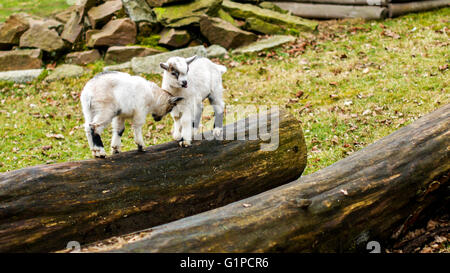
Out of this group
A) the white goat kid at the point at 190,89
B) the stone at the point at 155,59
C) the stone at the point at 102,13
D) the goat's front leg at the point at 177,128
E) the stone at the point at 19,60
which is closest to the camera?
the white goat kid at the point at 190,89

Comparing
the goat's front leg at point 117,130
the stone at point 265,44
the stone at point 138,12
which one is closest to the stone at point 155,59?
the stone at point 265,44

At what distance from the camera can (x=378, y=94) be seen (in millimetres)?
10227

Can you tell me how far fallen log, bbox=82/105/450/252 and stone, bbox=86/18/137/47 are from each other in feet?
34.3

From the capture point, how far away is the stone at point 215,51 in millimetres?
13931

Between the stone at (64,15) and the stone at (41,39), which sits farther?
the stone at (64,15)

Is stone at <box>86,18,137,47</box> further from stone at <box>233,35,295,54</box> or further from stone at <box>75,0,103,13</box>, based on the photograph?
stone at <box>233,35,295,54</box>

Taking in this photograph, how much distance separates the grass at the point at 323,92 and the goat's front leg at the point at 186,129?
252 cm

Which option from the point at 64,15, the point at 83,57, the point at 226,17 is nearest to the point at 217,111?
the point at 83,57

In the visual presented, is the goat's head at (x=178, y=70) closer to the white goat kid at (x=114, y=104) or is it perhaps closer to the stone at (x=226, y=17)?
the white goat kid at (x=114, y=104)

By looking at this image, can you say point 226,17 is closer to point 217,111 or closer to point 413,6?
point 413,6

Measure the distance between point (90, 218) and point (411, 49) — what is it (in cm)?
1079

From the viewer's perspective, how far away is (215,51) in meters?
14.0

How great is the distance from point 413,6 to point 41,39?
40.8ft

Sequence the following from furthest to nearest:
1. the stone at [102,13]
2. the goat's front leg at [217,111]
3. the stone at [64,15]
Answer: the stone at [64,15] < the stone at [102,13] < the goat's front leg at [217,111]
